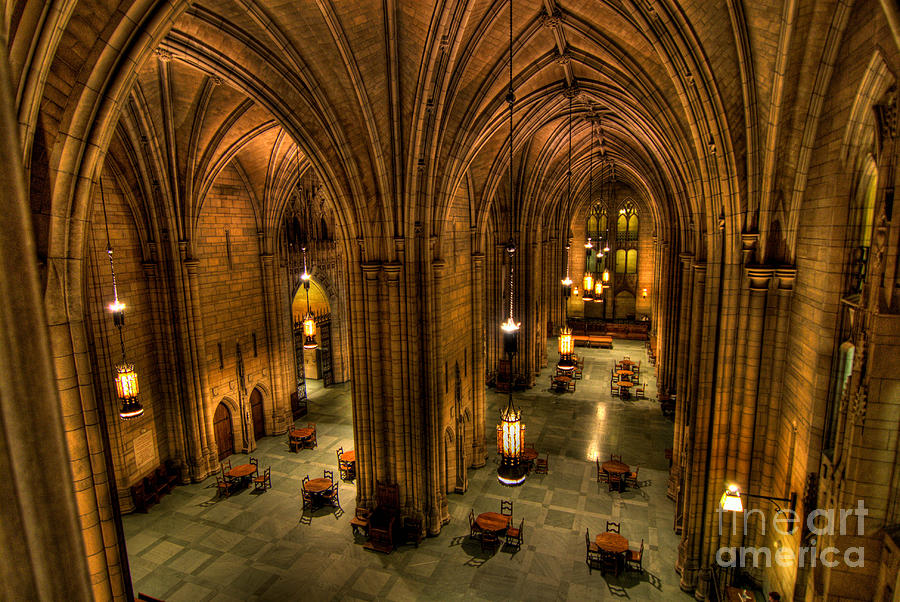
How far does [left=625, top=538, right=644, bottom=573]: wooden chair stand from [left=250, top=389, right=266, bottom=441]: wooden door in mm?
13690

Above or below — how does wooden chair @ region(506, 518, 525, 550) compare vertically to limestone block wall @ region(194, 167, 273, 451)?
below

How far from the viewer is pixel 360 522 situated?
12.0m

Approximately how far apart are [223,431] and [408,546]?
865cm

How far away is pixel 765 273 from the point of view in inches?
329

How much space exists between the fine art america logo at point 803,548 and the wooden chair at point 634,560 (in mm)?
1712

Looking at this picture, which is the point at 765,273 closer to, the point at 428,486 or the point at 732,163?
the point at 732,163

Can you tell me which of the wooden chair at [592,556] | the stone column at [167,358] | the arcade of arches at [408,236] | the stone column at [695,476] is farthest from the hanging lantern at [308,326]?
the stone column at [695,476]

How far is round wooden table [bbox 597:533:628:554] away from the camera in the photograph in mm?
10570

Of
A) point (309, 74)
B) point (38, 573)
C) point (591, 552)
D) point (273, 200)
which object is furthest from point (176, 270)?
point (38, 573)

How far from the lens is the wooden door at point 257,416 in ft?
59.9

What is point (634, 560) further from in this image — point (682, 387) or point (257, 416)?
point (257, 416)

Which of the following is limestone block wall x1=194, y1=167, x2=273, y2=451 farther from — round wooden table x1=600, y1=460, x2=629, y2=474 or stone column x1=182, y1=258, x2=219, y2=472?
round wooden table x1=600, y1=460, x2=629, y2=474

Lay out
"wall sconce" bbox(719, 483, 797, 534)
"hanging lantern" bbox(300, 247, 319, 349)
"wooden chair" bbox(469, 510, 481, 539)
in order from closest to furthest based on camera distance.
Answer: "wall sconce" bbox(719, 483, 797, 534) → "wooden chair" bbox(469, 510, 481, 539) → "hanging lantern" bbox(300, 247, 319, 349)

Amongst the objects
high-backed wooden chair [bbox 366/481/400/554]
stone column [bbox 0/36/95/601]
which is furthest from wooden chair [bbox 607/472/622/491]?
stone column [bbox 0/36/95/601]
